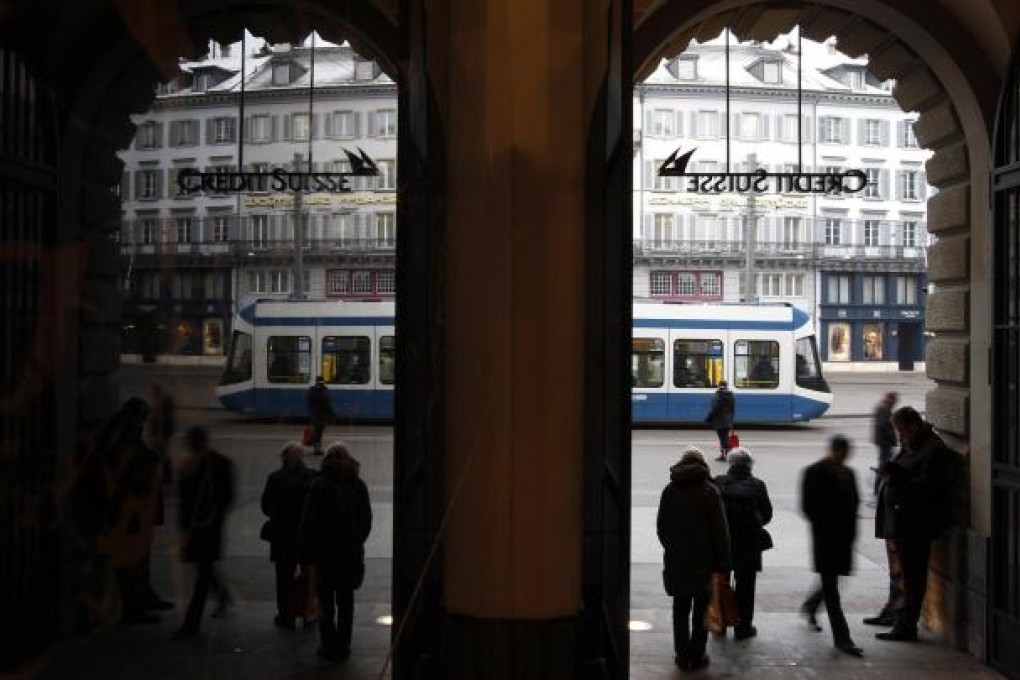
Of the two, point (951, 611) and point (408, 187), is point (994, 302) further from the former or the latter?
point (408, 187)

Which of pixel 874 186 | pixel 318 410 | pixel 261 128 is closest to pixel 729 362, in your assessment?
pixel 874 186

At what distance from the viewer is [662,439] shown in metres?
21.8

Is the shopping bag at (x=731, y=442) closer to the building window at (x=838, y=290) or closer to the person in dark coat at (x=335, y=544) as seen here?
the building window at (x=838, y=290)

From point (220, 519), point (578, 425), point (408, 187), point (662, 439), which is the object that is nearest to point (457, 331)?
point (578, 425)

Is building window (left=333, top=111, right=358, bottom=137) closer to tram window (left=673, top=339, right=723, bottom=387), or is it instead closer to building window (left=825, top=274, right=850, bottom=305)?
tram window (left=673, top=339, right=723, bottom=387)

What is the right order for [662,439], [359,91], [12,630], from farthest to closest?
[662,439] → [359,91] → [12,630]

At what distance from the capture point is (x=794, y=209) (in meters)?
31.2

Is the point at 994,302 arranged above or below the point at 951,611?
above

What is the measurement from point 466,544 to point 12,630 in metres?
4.80

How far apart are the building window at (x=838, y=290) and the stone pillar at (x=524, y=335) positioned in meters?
23.8

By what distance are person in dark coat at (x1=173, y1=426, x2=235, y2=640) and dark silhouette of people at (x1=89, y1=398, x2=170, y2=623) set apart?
3cm

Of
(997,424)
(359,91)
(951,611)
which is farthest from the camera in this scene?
(951,611)

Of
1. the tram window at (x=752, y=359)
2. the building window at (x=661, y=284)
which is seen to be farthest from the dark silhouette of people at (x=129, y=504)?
the building window at (x=661, y=284)

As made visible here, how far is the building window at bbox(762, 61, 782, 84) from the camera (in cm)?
2217
